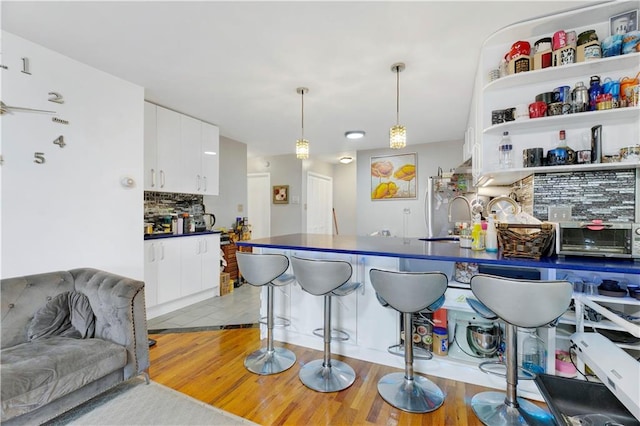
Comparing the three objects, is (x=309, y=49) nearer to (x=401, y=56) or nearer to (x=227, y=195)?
(x=401, y=56)

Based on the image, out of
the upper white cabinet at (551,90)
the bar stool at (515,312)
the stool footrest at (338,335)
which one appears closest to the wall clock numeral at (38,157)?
the stool footrest at (338,335)

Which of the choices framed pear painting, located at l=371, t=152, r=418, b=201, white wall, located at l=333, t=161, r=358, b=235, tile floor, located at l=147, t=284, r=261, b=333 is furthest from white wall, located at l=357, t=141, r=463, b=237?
tile floor, located at l=147, t=284, r=261, b=333

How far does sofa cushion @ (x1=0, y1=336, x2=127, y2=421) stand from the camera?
1380 millimetres

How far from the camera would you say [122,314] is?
1853mm

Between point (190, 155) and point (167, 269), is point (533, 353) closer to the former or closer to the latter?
point (167, 269)

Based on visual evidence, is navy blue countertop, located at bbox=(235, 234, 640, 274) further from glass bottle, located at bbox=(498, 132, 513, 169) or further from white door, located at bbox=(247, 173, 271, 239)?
white door, located at bbox=(247, 173, 271, 239)

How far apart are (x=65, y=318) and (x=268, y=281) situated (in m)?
1.34

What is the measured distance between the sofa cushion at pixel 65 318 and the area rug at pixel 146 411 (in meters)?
0.44

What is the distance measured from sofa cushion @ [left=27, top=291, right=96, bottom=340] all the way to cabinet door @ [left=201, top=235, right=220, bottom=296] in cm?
183

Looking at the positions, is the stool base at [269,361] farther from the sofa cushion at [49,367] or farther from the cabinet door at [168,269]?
the cabinet door at [168,269]

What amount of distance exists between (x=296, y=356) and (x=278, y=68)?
2.47 meters

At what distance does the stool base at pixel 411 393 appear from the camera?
68.9 inches

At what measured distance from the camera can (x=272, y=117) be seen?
3.73 m

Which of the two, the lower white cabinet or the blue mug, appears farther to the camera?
the lower white cabinet
